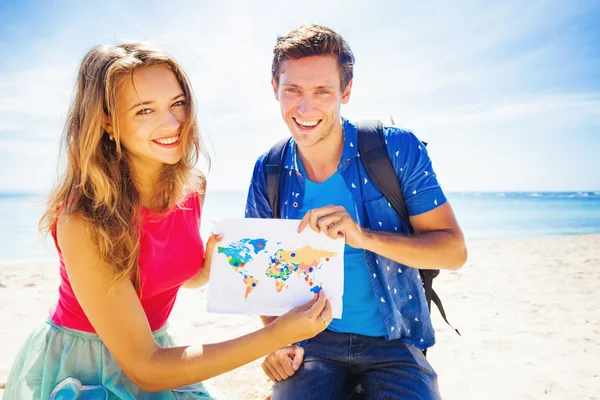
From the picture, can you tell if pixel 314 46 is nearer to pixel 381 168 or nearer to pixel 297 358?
pixel 381 168

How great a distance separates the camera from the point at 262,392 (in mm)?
3576

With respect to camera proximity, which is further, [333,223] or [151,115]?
[151,115]

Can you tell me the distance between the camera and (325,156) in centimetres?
273

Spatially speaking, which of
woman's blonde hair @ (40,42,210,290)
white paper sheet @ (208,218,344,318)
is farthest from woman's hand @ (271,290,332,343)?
woman's blonde hair @ (40,42,210,290)

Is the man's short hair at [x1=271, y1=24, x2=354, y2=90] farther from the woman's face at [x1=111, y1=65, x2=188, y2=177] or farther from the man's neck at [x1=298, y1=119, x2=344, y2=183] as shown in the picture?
the woman's face at [x1=111, y1=65, x2=188, y2=177]

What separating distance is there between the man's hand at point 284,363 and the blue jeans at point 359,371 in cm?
3

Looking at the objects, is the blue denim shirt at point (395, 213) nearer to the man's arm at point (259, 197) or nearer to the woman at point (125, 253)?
the man's arm at point (259, 197)

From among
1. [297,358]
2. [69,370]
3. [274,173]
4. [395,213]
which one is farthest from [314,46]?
[69,370]

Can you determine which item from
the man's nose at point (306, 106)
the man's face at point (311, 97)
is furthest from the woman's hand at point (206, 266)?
the man's nose at point (306, 106)

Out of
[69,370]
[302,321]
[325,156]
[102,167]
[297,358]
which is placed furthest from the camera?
[325,156]

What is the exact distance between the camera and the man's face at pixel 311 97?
2598mm

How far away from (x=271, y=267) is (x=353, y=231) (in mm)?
513

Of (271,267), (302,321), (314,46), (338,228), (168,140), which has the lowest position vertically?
(302,321)

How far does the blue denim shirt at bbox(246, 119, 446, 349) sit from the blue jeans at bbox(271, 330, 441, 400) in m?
0.12
